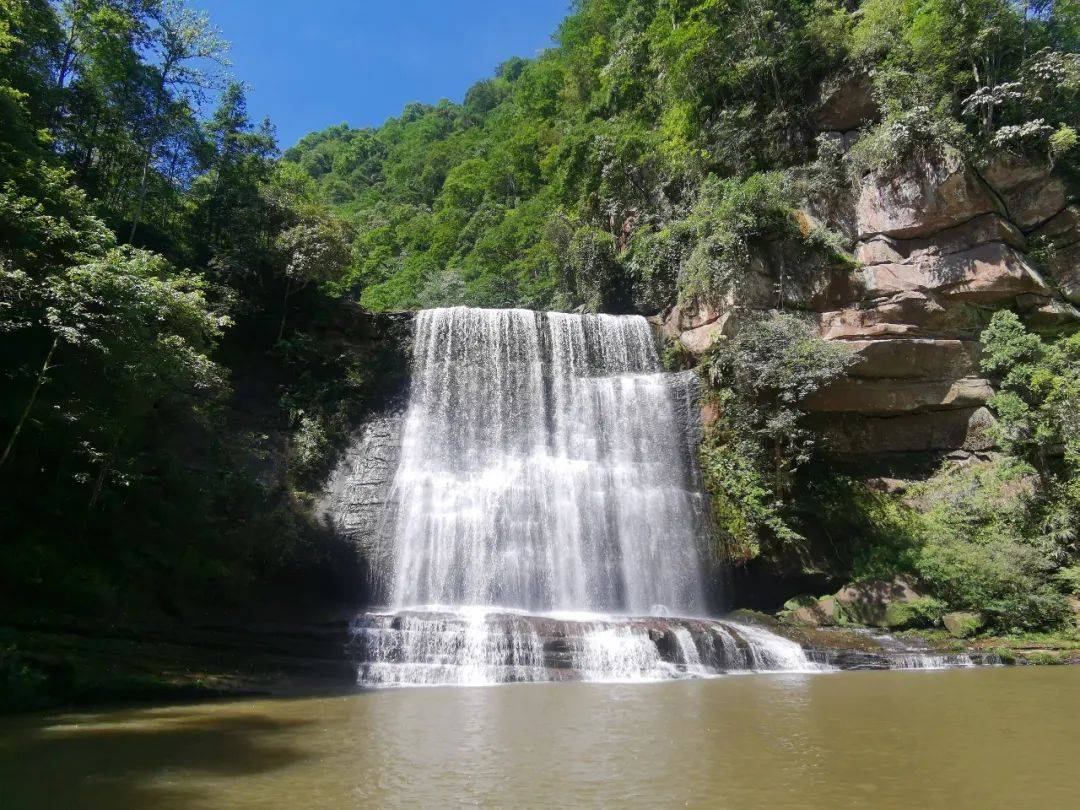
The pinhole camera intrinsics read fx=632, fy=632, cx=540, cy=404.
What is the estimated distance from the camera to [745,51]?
20016 millimetres

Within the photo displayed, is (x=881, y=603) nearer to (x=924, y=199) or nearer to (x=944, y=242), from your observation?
(x=944, y=242)

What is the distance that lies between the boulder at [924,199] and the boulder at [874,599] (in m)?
8.90

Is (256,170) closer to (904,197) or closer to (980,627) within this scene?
(904,197)

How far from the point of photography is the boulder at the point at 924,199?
15602 mm

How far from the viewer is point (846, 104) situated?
61.1ft

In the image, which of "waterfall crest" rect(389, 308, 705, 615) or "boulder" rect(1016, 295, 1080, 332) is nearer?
"waterfall crest" rect(389, 308, 705, 615)

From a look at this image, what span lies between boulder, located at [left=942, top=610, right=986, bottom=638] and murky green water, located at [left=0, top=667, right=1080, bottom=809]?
5052 millimetres

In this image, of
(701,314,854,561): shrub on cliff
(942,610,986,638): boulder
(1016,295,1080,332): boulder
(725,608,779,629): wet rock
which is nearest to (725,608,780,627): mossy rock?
(725,608,779,629): wet rock

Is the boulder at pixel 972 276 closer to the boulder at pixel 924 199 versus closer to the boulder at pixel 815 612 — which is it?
the boulder at pixel 924 199

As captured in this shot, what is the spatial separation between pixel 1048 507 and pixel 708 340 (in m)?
8.36

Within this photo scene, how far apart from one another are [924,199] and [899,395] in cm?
501

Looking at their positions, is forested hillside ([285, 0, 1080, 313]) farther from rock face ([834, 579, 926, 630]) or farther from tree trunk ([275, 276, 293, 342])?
tree trunk ([275, 276, 293, 342])

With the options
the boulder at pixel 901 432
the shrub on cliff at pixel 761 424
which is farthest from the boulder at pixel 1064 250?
the shrub on cliff at pixel 761 424

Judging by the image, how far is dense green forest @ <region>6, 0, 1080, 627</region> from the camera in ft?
30.5
